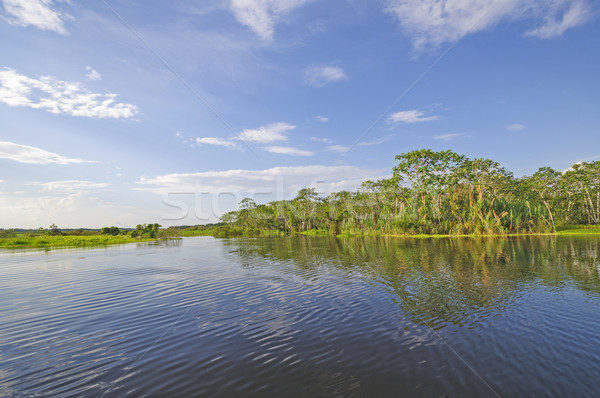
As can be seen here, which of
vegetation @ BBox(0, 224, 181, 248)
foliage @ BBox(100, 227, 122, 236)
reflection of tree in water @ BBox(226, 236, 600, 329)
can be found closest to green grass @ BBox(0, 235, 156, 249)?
vegetation @ BBox(0, 224, 181, 248)

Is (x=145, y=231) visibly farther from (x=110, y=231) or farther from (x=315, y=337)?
(x=315, y=337)

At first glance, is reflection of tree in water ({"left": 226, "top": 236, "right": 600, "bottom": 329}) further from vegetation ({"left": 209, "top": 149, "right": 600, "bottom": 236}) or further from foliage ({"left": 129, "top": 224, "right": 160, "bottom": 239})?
foliage ({"left": 129, "top": 224, "right": 160, "bottom": 239})

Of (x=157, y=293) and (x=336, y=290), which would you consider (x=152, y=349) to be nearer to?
(x=157, y=293)

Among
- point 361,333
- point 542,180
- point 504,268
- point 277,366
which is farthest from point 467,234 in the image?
point 277,366

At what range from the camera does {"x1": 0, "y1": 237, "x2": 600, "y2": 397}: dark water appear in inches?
237

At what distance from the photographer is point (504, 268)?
1770cm

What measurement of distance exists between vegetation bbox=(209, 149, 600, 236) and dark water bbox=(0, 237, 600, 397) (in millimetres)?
33200

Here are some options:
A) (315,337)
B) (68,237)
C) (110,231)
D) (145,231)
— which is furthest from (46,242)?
(315,337)

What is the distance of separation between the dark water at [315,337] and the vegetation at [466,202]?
109 ft

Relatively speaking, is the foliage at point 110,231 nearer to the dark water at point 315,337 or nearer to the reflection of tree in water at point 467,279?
the dark water at point 315,337

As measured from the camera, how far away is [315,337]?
857 cm

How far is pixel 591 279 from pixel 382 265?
11.5m

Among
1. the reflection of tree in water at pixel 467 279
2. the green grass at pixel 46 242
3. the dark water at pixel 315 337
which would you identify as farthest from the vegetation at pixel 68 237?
the reflection of tree in water at pixel 467 279

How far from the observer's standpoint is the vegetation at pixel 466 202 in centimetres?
4659
